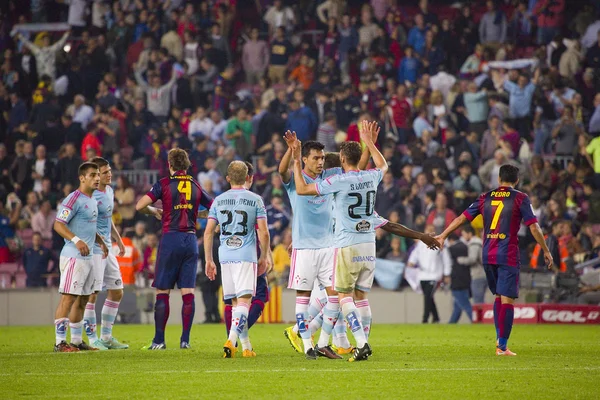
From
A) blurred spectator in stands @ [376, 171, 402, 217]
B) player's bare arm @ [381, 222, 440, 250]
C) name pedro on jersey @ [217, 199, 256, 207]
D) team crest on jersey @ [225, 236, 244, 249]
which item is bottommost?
team crest on jersey @ [225, 236, 244, 249]

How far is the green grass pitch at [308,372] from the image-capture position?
9.13 m

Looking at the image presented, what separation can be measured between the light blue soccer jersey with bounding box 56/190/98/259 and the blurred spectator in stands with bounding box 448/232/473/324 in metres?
9.81

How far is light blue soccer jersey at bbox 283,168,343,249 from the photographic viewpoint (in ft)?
41.1

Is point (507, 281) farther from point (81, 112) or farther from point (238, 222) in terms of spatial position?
point (81, 112)

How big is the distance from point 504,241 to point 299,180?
2.65 m

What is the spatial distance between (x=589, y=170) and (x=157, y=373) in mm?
15187

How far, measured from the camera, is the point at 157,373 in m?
10.7

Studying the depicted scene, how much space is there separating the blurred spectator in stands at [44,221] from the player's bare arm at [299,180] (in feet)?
51.6

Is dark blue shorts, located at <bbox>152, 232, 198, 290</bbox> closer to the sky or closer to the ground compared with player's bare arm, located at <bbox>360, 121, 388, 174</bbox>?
closer to the ground

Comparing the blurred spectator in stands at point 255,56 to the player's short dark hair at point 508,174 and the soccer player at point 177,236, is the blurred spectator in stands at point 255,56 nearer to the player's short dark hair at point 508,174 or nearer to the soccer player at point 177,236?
the soccer player at point 177,236

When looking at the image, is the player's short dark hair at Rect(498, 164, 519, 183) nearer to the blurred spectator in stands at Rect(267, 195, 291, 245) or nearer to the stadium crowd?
the stadium crowd

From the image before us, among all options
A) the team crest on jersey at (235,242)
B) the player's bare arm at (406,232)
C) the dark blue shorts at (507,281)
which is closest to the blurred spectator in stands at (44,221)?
the team crest on jersey at (235,242)

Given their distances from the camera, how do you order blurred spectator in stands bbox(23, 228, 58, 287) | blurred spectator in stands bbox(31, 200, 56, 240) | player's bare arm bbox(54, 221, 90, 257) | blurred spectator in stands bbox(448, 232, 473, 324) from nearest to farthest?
player's bare arm bbox(54, 221, 90, 257) → blurred spectator in stands bbox(448, 232, 473, 324) → blurred spectator in stands bbox(23, 228, 58, 287) → blurred spectator in stands bbox(31, 200, 56, 240)

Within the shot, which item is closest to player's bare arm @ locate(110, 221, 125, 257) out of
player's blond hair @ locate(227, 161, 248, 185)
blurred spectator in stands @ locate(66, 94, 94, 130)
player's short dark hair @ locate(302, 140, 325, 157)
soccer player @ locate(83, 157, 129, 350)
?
soccer player @ locate(83, 157, 129, 350)
